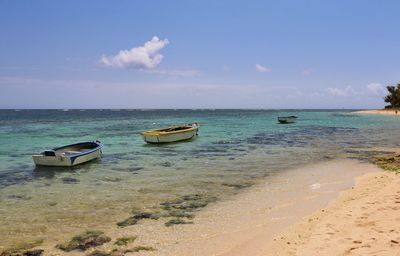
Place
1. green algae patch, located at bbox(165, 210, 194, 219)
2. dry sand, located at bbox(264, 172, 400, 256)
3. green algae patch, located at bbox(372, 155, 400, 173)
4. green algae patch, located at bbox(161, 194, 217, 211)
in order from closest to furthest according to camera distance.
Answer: dry sand, located at bbox(264, 172, 400, 256)
green algae patch, located at bbox(165, 210, 194, 219)
green algae patch, located at bbox(161, 194, 217, 211)
green algae patch, located at bbox(372, 155, 400, 173)

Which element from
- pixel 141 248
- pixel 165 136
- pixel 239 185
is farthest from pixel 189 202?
pixel 165 136

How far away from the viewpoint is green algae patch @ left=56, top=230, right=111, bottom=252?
28.8 ft

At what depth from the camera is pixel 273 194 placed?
1368cm

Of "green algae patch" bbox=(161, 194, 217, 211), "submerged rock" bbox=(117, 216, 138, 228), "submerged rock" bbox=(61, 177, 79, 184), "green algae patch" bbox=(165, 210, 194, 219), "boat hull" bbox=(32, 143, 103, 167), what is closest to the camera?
"submerged rock" bbox=(117, 216, 138, 228)

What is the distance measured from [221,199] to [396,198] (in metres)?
5.64

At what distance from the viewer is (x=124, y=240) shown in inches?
361

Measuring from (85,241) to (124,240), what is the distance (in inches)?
38.5

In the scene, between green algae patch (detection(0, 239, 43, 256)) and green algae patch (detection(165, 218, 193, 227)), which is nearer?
green algae patch (detection(0, 239, 43, 256))

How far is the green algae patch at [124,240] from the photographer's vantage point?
29.5 ft

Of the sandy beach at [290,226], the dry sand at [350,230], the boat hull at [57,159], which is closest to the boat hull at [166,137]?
the boat hull at [57,159]

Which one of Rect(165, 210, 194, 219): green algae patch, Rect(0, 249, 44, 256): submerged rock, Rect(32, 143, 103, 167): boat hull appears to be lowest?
Rect(0, 249, 44, 256): submerged rock

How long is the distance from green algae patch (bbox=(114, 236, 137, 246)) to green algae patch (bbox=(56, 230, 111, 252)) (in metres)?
0.28

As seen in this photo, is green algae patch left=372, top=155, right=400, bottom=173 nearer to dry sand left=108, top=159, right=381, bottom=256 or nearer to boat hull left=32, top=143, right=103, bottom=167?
dry sand left=108, top=159, right=381, bottom=256

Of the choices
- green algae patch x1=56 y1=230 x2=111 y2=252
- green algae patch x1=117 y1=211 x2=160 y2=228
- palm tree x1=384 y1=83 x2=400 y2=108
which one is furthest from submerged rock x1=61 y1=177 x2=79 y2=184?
palm tree x1=384 y1=83 x2=400 y2=108
